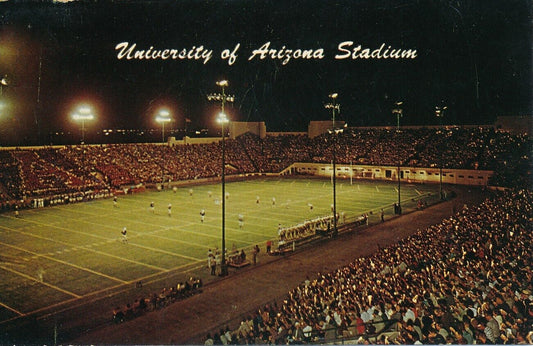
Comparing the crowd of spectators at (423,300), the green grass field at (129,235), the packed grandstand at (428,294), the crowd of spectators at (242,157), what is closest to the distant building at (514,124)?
the crowd of spectators at (242,157)

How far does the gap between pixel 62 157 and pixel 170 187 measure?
14.2 meters

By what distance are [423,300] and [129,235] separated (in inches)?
901

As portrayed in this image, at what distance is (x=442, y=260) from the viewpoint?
50.1 feet

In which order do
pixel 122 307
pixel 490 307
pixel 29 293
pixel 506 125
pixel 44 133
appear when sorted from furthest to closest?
pixel 506 125 → pixel 44 133 → pixel 29 293 → pixel 122 307 → pixel 490 307

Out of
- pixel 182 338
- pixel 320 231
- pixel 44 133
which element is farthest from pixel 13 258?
pixel 44 133

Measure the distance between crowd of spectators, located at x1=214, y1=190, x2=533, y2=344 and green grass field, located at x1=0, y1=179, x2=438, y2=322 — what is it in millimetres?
9902

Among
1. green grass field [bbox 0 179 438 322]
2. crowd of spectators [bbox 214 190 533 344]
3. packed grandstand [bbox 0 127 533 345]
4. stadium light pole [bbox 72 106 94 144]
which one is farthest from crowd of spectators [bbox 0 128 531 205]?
crowd of spectators [bbox 214 190 533 344]

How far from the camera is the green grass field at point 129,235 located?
66.4 ft

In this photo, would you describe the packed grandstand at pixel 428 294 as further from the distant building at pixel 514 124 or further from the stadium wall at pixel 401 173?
the distant building at pixel 514 124

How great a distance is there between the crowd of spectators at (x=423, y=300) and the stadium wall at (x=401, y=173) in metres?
43.6

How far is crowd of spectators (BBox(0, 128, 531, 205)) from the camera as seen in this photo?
163 ft

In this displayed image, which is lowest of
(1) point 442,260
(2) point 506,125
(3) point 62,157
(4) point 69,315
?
(4) point 69,315

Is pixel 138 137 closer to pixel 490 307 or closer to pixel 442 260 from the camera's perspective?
pixel 442 260

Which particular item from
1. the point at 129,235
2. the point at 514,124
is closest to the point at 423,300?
the point at 129,235
